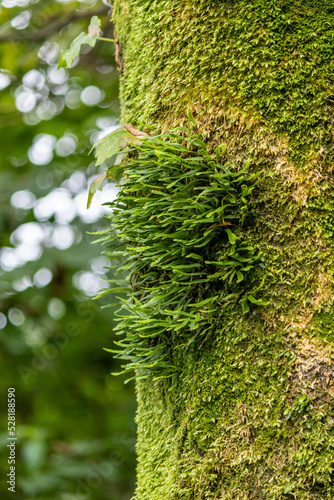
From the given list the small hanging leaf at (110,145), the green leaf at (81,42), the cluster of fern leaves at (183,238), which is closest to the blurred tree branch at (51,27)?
the green leaf at (81,42)

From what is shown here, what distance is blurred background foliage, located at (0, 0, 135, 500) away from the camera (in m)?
2.82

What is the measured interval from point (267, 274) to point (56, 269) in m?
2.29

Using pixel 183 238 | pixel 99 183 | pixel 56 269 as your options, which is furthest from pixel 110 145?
pixel 56 269

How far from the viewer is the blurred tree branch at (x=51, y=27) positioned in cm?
278

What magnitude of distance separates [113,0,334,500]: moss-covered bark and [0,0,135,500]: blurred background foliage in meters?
1.86

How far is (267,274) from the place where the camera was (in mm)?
732

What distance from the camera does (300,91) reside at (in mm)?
750

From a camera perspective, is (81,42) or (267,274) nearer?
(267,274)

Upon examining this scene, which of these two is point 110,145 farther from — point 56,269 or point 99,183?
point 56,269

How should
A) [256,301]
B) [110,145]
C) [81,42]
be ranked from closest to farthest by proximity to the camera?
[256,301], [110,145], [81,42]

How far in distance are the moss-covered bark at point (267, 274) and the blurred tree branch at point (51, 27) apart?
2242 mm

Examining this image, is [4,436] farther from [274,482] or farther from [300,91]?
[300,91]

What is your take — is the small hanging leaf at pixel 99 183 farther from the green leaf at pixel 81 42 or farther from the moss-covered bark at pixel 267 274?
the green leaf at pixel 81 42

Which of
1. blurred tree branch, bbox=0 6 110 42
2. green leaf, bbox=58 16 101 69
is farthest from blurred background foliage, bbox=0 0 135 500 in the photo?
green leaf, bbox=58 16 101 69
